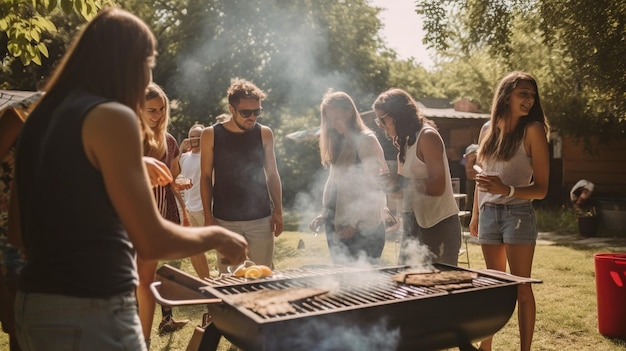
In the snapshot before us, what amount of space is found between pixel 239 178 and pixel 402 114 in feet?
5.04

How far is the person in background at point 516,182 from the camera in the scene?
400 cm

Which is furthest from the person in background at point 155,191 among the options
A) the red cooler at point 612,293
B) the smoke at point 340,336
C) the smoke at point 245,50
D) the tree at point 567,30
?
→ the smoke at point 245,50

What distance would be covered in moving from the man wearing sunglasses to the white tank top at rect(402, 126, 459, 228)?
1.34 meters

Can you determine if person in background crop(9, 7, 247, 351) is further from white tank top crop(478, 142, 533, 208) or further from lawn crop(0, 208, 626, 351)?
lawn crop(0, 208, 626, 351)

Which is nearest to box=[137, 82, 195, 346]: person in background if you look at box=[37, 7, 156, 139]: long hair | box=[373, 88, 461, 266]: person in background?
box=[373, 88, 461, 266]: person in background

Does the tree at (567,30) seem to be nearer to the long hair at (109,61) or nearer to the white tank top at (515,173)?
the white tank top at (515,173)

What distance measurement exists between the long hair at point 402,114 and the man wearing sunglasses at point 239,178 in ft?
3.67

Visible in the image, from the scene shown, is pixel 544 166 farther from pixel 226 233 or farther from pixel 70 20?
pixel 70 20

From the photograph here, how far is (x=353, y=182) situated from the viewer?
4.96 metres

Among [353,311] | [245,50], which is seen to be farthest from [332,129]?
[245,50]

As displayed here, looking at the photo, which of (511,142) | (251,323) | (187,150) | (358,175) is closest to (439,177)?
(511,142)

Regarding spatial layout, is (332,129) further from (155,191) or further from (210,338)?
(210,338)

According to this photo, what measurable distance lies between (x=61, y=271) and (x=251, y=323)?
94 centimetres

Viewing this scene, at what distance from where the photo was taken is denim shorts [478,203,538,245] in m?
4.01
